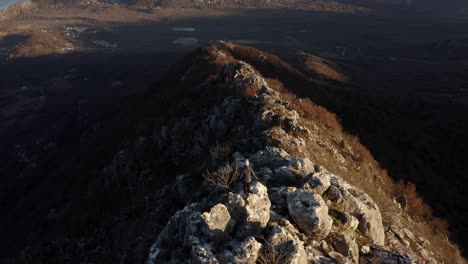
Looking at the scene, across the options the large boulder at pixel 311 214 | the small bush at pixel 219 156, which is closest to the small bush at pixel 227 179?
the large boulder at pixel 311 214

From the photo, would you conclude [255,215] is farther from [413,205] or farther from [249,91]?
[249,91]

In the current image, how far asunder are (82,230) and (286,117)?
71.8 feet

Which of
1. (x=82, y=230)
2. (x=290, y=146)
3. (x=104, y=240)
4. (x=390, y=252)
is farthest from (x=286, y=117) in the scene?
(x=82, y=230)

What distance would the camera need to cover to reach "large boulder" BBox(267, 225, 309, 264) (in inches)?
550

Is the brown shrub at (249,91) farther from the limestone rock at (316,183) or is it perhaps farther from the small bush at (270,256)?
the small bush at (270,256)

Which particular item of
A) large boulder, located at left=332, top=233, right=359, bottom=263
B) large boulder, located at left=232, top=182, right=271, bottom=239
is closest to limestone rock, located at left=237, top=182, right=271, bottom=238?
large boulder, located at left=232, top=182, right=271, bottom=239

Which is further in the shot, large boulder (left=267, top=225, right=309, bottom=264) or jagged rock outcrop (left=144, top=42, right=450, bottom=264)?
jagged rock outcrop (left=144, top=42, right=450, bottom=264)

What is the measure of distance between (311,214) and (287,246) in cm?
199

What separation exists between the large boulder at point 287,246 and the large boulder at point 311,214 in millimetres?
920

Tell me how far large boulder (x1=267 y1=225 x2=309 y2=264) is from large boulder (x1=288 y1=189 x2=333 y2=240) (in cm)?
92

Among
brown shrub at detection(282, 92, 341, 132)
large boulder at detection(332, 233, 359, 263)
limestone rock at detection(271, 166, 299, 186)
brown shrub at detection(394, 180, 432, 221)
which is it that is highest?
limestone rock at detection(271, 166, 299, 186)

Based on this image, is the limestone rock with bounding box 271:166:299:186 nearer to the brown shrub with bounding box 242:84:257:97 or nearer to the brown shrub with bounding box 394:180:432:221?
the brown shrub with bounding box 394:180:432:221

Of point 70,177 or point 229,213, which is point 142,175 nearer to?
point 229,213

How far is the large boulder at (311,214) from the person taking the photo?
15633 mm
